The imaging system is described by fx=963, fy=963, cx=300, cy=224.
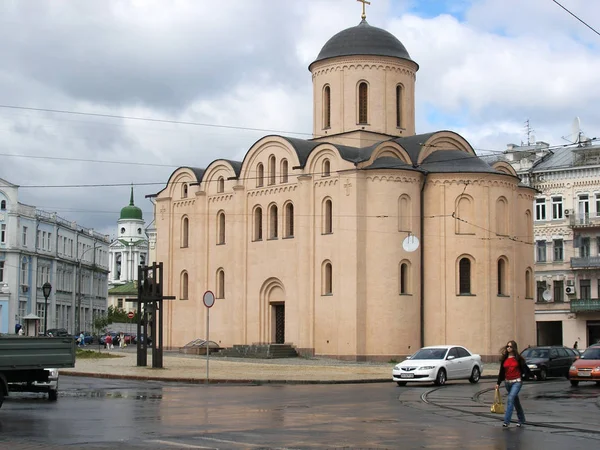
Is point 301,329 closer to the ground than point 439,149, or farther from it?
closer to the ground

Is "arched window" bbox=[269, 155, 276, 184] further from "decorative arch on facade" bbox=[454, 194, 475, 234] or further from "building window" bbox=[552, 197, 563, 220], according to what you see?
"building window" bbox=[552, 197, 563, 220]

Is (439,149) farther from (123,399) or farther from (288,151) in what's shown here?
(123,399)

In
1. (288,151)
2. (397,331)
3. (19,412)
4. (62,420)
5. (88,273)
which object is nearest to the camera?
(62,420)

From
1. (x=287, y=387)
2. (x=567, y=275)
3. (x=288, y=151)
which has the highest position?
(x=288, y=151)

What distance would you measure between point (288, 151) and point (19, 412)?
33.7 meters

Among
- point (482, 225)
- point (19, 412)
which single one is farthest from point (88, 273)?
point (19, 412)

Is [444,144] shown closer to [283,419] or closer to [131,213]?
[283,419]

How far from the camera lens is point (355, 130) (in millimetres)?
51438

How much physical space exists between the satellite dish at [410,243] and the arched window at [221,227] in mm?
12105

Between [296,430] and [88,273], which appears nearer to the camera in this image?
[296,430]

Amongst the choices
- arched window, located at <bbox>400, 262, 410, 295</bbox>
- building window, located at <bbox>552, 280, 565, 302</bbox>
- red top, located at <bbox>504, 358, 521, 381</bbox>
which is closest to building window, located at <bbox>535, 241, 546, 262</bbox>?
building window, located at <bbox>552, 280, 565, 302</bbox>

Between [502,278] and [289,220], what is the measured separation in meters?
11.5

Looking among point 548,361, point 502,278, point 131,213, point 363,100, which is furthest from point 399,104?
point 131,213

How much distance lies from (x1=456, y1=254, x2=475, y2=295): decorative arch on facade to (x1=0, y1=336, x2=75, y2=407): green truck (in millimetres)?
30451
